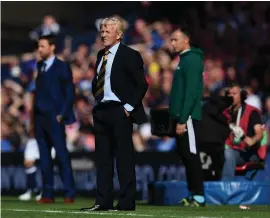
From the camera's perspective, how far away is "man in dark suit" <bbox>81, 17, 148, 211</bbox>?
10469 mm

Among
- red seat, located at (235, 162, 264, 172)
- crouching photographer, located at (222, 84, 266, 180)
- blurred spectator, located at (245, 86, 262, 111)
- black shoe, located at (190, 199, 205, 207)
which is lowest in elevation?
black shoe, located at (190, 199, 205, 207)

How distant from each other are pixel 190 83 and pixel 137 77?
4.44ft

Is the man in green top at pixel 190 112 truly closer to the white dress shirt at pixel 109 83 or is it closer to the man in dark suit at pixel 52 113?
the white dress shirt at pixel 109 83

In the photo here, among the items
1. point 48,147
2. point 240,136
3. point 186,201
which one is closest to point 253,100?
point 240,136

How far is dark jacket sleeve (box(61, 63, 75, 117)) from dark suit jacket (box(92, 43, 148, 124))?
10.4ft

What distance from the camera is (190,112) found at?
38.4ft

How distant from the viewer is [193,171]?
11.9 m

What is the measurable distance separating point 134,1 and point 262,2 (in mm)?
4904

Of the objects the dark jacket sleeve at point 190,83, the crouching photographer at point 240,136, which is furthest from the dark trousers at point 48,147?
the dark jacket sleeve at point 190,83

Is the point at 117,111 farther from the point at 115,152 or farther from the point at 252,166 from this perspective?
the point at 252,166

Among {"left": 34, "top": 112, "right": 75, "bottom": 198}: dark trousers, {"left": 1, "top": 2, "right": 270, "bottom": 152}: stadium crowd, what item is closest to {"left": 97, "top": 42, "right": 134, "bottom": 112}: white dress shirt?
{"left": 34, "top": 112, "right": 75, "bottom": 198}: dark trousers

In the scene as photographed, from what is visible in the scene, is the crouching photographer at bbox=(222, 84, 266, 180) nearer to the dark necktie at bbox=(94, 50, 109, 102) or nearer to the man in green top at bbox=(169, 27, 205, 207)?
the man in green top at bbox=(169, 27, 205, 207)

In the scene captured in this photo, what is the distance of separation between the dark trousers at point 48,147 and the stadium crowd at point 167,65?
13.8 feet

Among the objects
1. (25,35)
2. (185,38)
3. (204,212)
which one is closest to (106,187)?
(204,212)
